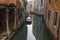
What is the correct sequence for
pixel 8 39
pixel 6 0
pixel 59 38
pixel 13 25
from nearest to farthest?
1. pixel 59 38
2. pixel 8 39
3. pixel 13 25
4. pixel 6 0

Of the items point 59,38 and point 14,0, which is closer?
point 59,38

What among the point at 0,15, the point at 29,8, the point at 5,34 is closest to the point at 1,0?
the point at 0,15

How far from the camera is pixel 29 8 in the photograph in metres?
43.7

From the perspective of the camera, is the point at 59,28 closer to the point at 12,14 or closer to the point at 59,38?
the point at 59,38

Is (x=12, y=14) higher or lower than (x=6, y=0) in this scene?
lower

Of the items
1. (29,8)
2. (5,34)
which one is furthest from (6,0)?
(29,8)

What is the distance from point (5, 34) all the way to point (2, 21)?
83.7 inches

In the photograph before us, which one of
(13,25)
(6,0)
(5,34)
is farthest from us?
(6,0)

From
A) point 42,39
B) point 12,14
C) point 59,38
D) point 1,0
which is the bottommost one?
point 42,39

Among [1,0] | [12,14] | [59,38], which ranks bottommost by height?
[59,38]

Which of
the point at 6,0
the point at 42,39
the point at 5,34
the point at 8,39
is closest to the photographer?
the point at 8,39

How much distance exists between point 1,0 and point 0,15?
181cm

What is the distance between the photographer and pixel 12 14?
1223 centimetres

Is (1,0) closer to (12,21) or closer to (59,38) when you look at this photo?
(12,21)
